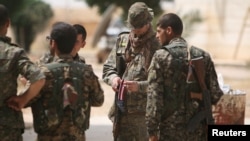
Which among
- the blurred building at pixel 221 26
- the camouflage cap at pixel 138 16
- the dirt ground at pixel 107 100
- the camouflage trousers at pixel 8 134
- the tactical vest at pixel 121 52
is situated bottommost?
the dirt ground at pixel 107 100

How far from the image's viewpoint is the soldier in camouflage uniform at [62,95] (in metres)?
4.55

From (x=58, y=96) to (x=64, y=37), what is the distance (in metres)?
0.42

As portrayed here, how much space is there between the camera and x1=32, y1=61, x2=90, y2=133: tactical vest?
455cm

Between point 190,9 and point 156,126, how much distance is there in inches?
930

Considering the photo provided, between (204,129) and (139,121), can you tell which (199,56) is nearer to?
(204,129)

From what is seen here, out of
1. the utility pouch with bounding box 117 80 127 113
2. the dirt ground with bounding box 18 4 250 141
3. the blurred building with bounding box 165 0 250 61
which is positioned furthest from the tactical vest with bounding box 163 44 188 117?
the blurred building with bounding box 165 0 250 61

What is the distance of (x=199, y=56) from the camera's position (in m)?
4.89

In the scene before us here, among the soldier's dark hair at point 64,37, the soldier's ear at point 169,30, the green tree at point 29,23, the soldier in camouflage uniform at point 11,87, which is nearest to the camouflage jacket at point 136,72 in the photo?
the soldier's ear at point 169,30

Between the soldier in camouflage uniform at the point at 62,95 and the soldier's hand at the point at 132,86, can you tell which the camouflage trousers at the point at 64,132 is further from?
the soldier's hand at the point at 132,86

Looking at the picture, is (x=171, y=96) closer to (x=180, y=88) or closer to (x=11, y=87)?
(x=180, y=88)

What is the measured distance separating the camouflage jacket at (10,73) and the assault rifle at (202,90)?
47.4 inches

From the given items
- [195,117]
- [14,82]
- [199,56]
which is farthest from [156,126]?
[14,82]

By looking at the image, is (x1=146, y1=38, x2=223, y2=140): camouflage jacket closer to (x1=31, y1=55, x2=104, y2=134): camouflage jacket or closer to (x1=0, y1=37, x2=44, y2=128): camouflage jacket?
(x1=31, y1=55, x2=104, y2=134): camouflage jacket

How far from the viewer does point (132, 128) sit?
5625mm
